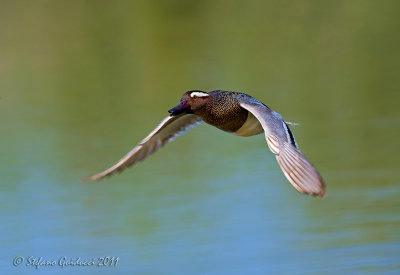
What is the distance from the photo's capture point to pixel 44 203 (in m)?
11.4

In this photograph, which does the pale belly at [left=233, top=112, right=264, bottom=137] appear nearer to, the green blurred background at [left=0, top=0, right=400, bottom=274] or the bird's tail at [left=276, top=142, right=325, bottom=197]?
the bird's tail at [left=276, top=142, right=325, bottom=197]

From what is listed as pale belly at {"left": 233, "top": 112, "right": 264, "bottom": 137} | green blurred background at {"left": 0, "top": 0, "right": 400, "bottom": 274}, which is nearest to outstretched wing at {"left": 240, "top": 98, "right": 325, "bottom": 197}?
pale belly at {"left": 233, "top": 112, "right": 264, "bottom": 137}

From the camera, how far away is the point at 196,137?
44.4 feet

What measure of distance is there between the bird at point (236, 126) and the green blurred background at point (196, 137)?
1.40 m

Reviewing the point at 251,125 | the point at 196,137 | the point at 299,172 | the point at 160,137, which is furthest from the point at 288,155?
the point at 196,137

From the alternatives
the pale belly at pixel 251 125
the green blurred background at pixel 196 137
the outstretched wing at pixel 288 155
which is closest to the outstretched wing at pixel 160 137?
the pale belly at pixel 251 125

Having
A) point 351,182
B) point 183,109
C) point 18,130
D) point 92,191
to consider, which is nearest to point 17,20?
point 18,130

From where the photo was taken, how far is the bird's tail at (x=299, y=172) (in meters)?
6.54

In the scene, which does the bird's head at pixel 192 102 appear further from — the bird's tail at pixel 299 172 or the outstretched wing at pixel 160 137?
the bird's tail at pixel 299 172

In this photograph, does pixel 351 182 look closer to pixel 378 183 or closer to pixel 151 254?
pixel 378 183

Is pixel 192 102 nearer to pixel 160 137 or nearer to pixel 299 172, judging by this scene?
pixel 160 137

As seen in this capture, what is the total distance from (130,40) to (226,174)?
7.40m

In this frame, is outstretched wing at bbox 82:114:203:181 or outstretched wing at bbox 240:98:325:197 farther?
outstretched wing at bbox 82:114:203:181

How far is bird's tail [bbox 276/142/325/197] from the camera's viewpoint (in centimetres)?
654
